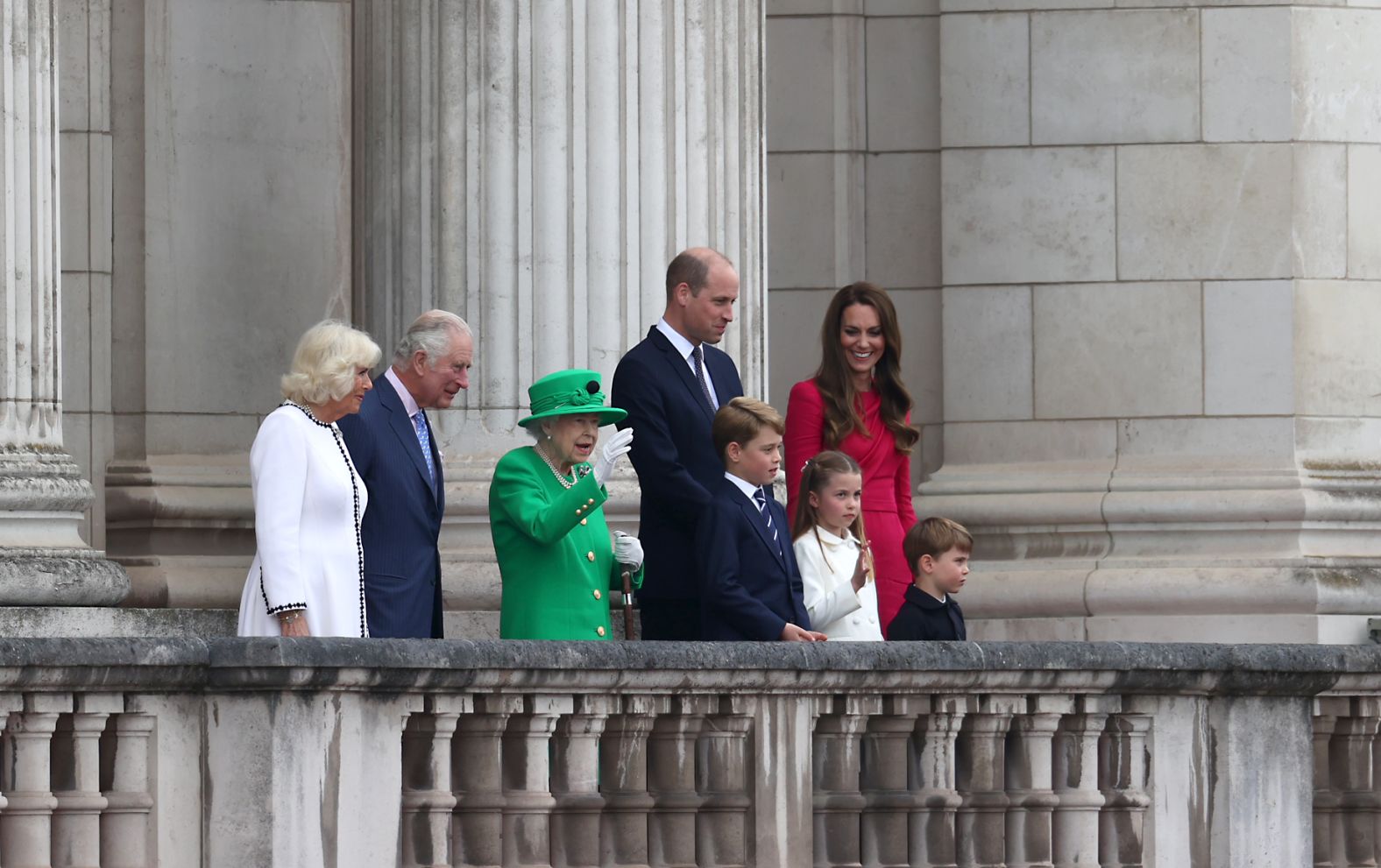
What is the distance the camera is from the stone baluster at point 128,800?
25.8 feet

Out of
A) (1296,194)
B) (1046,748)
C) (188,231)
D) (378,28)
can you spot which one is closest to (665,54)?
(378,28)

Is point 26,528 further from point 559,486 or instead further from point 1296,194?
point 1296,194

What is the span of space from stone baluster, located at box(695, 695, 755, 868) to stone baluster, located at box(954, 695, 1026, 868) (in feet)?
2.50

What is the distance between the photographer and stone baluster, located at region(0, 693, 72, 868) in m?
7.65

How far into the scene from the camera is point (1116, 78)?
47.3 feet

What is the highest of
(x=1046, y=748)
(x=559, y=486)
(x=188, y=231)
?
(x=188, y=231)

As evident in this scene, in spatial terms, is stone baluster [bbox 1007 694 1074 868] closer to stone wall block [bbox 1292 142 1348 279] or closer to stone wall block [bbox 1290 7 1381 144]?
stone wall block [bbox 1292 142 1348 279]

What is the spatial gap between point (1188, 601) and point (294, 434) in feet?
18.7

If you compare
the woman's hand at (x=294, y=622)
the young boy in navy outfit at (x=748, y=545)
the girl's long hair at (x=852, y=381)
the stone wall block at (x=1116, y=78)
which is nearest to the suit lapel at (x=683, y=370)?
the young boy in navy outfit at (x=748, y=545)

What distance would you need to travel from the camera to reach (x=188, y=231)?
13.4 m

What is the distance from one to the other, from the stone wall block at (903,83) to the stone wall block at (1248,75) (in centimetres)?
142

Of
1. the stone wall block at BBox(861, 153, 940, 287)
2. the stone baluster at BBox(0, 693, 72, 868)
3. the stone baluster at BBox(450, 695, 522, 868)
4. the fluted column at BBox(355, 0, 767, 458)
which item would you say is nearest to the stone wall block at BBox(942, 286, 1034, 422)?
the stone wall block at BBox(861, 153, 940, 287)

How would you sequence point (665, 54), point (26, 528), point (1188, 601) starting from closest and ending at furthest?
point (26, 528)
point (665, 54)
point (1188, 601)

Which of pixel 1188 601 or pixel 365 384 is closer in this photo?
pixel 365 384
